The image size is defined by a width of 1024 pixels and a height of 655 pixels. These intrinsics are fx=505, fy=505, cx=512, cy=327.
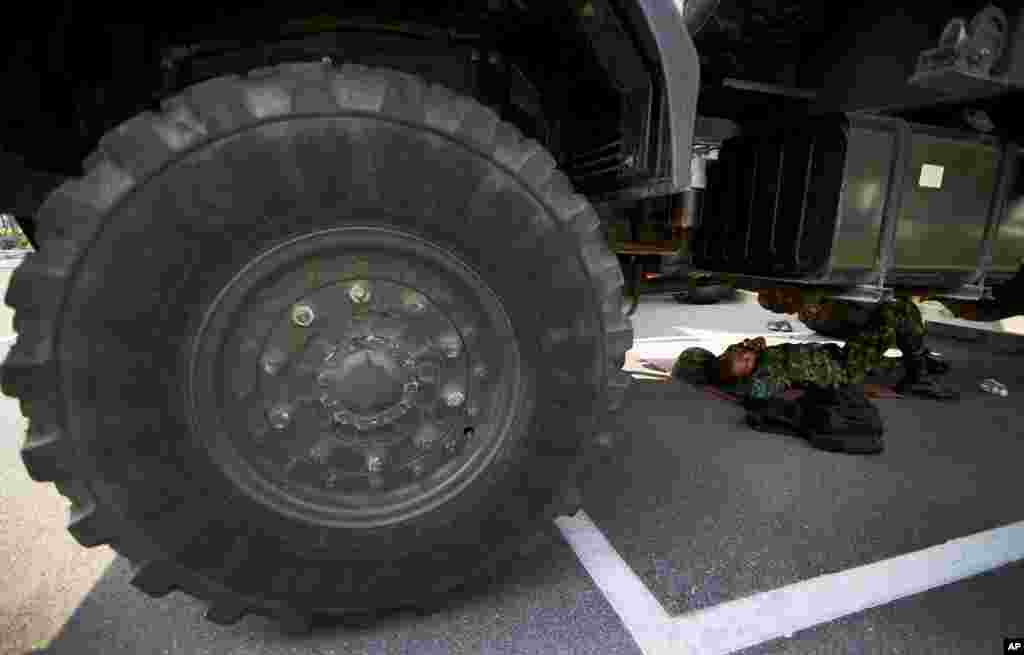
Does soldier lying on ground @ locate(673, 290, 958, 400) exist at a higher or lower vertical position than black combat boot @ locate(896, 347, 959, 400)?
higher

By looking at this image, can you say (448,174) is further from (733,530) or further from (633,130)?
(733,530)

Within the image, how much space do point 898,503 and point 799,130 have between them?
155 centimetres

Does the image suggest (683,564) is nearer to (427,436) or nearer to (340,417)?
(427,436)

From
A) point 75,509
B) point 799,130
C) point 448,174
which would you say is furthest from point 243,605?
point 799,130

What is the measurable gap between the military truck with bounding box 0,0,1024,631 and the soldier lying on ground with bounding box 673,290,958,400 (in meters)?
1.91

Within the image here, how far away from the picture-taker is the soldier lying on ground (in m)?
2.83

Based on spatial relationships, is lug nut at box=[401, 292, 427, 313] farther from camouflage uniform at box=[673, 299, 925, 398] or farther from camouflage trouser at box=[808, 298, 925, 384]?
camouflage trouser at box=[808, 298, 925, 384]

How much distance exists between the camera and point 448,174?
39.6 inches

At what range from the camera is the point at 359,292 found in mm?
1071

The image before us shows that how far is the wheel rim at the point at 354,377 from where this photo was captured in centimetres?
101

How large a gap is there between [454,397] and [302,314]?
0.37 metres

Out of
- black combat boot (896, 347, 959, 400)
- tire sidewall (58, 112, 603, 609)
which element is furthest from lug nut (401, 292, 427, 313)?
black combat boot (896, 347, 959, 400)

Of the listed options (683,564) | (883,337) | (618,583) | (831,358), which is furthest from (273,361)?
(883,337)

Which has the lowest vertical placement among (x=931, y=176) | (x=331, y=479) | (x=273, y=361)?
(x=331, y=479)
